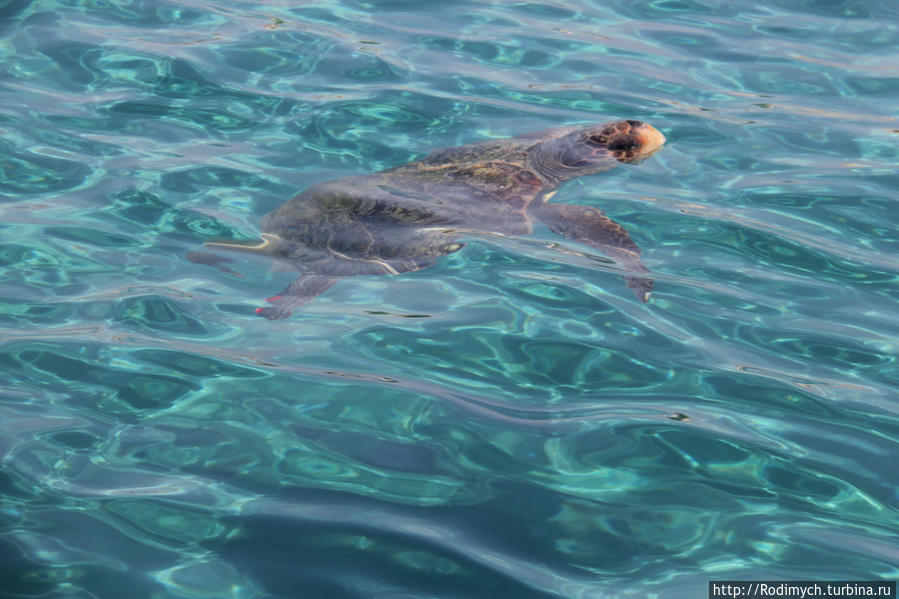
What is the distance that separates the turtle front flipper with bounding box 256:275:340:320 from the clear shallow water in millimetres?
63

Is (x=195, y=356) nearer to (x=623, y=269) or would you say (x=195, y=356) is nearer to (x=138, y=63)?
(x=623, y=269)

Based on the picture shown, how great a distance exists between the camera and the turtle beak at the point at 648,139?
209 inches

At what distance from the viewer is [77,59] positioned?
7.06 metres

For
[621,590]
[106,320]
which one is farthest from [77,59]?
[621,590]

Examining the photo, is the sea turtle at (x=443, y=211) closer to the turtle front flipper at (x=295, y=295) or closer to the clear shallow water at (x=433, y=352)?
the turtle front flipper at (x=295, y=295)

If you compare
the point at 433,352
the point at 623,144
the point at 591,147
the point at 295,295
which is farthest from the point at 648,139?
the point at 295,295

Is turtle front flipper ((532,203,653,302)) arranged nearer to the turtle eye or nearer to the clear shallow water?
the clear shallow water

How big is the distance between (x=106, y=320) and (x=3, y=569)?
1.60m

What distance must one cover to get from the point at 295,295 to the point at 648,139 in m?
2.52

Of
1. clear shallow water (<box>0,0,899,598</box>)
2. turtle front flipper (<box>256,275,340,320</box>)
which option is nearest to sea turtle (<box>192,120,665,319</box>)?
turtle front flipper (<box>256,275,340,320</box>)

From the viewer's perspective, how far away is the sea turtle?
447 centimetres

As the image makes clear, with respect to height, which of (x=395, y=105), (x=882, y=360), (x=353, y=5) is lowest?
(x=882, y=360)

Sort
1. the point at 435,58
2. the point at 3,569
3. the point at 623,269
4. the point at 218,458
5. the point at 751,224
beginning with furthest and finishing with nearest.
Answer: the point at 435,58, the point at 751,224, the point at 623,269, the point at 218,458, the point at 3,569

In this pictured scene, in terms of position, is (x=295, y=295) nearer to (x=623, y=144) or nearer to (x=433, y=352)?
(x=433, y=352)
